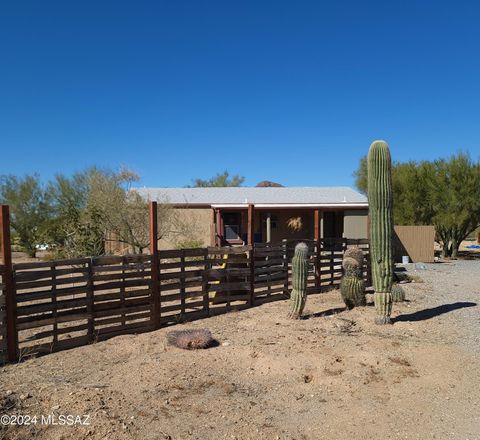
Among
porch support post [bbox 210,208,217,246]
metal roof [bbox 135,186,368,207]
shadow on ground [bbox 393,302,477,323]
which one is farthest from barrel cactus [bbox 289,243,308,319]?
metal roof [bbox 135,186,368,207]

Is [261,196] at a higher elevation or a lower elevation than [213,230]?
higher

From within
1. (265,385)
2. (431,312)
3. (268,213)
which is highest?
(268,213)

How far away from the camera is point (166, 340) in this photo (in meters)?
6.80

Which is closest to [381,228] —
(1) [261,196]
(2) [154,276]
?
(2) [154,276]

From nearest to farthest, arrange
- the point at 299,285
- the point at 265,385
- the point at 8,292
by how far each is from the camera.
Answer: the point at 265,385 → the point at 8,292 → the point at 299,285

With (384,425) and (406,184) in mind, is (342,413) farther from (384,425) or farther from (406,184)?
(406,184)

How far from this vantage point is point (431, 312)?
30.3ft

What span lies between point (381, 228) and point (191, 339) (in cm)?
407

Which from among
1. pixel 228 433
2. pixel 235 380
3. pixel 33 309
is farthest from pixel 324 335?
pixel 33 309

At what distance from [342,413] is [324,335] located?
8.88 feet

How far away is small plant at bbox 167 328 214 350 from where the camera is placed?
641cm

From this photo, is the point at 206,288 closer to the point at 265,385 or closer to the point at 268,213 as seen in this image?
the point at 265,385

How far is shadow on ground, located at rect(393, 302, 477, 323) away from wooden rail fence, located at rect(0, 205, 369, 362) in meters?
2.86

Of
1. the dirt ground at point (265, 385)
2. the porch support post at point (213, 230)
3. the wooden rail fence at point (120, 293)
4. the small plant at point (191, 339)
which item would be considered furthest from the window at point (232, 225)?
the small plant at point (191, 339)
